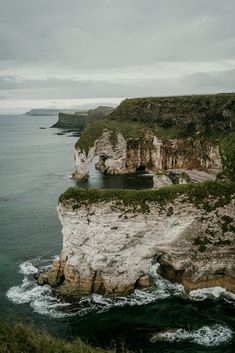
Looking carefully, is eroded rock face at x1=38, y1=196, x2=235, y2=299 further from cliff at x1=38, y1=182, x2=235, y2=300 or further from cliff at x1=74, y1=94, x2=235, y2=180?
cliff at x1=74, y1=94, x2=235, y2=180

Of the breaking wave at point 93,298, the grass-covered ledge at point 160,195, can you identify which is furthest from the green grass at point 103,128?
the breaking wave at point 93,298

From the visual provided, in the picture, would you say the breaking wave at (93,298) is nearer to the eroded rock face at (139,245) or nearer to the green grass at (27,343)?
the eroded rock face at (139,245)

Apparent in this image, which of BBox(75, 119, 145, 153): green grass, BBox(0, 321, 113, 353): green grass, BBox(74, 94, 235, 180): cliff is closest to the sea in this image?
BBox(0, 321, 113, 353): green grass

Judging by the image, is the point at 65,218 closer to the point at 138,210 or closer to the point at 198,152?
the point at 138,210

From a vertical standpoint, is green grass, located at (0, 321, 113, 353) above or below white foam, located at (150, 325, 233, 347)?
above

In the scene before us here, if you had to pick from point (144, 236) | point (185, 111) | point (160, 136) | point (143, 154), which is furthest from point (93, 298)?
point (185, 111)

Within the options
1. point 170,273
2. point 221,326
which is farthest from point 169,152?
point 221,326

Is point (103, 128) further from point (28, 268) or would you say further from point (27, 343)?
point (27, 343)

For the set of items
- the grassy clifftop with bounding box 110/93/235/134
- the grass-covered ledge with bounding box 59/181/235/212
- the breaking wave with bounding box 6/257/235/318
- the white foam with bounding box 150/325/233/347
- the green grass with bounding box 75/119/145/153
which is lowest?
the white foam with bounding box 150/325/233/347
